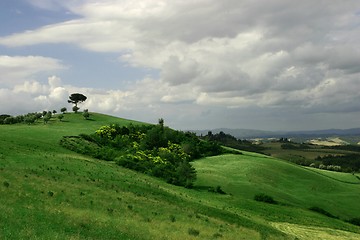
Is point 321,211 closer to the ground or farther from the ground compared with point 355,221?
farther from the ground

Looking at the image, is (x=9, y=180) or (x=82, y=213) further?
(x=9, y=180)

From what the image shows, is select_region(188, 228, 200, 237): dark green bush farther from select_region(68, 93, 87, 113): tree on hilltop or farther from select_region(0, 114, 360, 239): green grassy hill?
select_region(68, 93, 87, 113): tree on hilltop

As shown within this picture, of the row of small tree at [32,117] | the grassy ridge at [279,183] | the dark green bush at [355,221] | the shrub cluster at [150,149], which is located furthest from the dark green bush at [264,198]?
the row of small tree at [32,117]

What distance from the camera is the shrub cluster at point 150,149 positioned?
74938 mm

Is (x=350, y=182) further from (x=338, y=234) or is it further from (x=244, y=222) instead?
(x=244, y=222)

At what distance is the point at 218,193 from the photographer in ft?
228

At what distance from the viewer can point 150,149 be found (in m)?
108

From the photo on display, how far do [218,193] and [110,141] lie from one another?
44.8m

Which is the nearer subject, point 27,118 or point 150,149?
point 150,149

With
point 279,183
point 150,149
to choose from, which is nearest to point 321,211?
point 279,183

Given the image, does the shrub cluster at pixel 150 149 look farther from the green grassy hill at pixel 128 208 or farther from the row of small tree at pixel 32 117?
the row of small tree at pixel 32 117

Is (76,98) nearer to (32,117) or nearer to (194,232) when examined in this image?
(32,117)

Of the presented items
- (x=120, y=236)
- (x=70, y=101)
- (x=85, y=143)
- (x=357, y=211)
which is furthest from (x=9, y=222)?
(x=70, y=101)

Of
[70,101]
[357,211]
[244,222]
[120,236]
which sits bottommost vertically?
[357,211]
